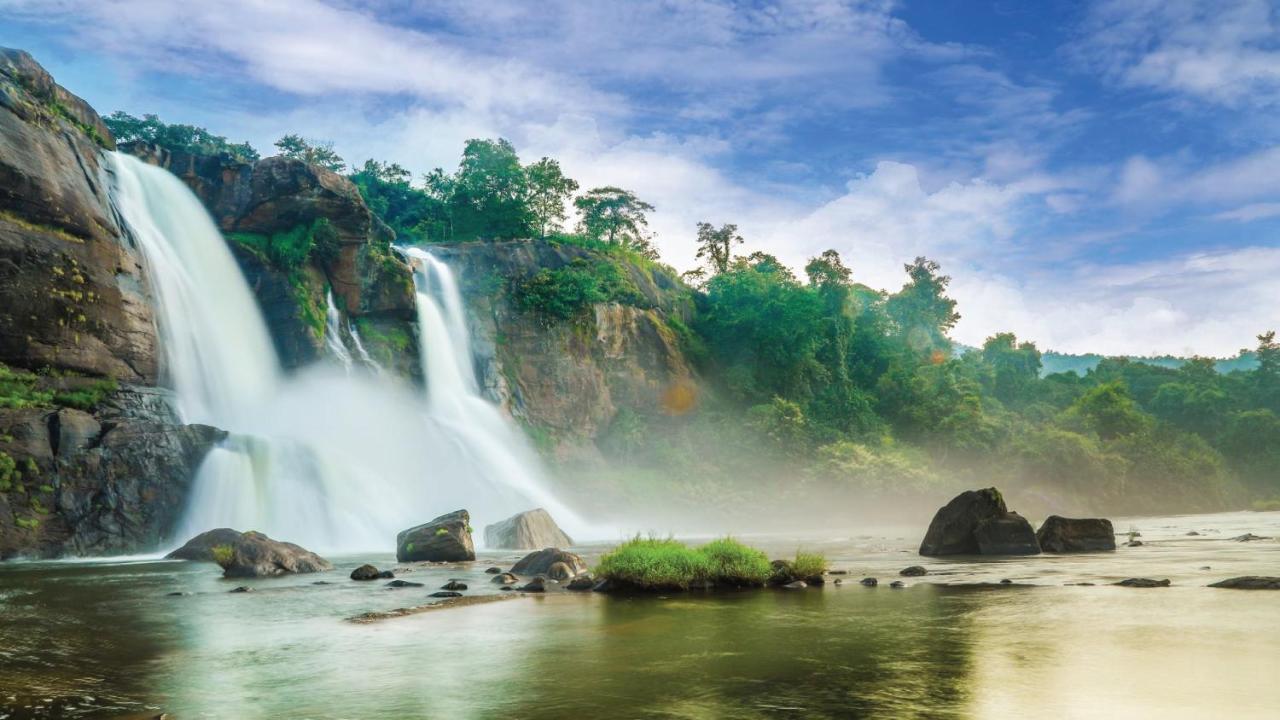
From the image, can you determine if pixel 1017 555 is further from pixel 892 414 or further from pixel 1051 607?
pixel 892 414

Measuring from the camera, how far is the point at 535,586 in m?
14.9

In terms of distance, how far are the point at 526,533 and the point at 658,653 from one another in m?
19.6

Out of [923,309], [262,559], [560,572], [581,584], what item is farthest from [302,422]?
[923,309]

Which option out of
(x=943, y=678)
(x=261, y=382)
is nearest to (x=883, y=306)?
(x=261, y=382)

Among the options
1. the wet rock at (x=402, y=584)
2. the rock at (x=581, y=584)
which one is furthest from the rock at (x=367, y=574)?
the rock at (x=581, y=584)

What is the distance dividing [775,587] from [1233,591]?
273 inches

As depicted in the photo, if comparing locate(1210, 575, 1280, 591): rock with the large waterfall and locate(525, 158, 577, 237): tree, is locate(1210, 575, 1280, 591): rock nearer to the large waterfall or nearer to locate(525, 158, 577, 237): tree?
the large waterfall

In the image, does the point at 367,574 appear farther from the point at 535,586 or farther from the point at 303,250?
the point at 303,250

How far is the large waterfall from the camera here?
26.8 m

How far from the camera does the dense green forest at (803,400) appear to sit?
52406 millimetres

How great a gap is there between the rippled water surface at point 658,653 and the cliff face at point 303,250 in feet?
81.3

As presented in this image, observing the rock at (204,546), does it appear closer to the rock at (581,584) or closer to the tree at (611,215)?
the rock at (581,584)

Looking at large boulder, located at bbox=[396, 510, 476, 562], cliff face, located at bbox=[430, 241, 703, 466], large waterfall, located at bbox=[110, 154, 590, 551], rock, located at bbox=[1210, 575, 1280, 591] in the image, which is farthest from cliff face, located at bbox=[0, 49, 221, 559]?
rock, located at bbox=[1210, 575, 1280, 591]

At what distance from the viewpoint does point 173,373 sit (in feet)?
100.0
